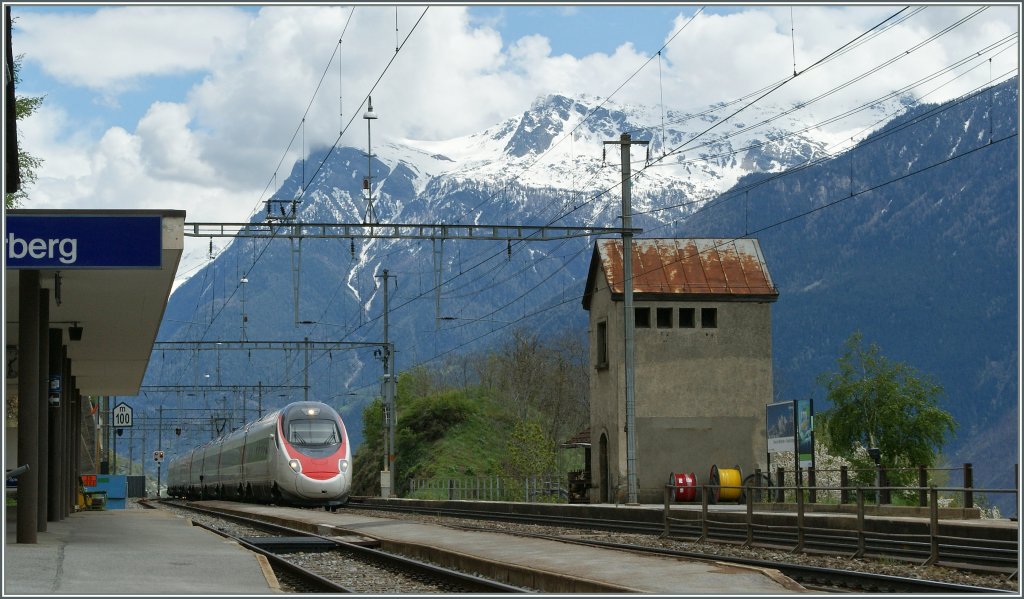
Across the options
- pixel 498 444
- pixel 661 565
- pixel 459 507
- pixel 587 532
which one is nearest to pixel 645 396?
pixel 459 507

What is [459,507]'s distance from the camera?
47.3 m

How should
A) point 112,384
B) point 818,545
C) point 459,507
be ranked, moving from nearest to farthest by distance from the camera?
point 818,545
point 459,507
point 112,384

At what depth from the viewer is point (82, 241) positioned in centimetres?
1777

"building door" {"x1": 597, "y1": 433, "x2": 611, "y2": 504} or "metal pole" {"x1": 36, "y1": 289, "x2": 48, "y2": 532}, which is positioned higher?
"metal pole" {"x1": 36, "y1": 289, "x2": 48, "y2": 532}

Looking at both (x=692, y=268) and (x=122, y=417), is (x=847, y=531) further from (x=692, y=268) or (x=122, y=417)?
(x=122, y=417)

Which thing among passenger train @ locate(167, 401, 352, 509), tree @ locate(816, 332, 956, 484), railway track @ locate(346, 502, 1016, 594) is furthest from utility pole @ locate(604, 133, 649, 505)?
tree @ locate(816, 332, 956, 484)

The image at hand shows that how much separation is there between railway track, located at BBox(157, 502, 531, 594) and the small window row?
24849 mm

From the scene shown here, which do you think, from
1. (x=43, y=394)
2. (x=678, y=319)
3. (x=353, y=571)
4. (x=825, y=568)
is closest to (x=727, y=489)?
(x=678, y=319)

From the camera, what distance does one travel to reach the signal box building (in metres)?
47.1

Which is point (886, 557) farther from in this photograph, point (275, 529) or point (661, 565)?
point (275, 529)

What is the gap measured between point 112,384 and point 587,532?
30.3 meters

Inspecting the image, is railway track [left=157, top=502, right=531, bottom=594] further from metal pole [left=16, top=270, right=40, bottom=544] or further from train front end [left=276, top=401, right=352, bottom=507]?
train front end [left=276, top=401, right=352, bottom=507]

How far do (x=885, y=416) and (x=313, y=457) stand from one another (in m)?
40.9

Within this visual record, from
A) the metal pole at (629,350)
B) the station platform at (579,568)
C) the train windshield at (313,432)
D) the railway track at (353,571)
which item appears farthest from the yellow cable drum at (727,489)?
the railway track at (353,571)
